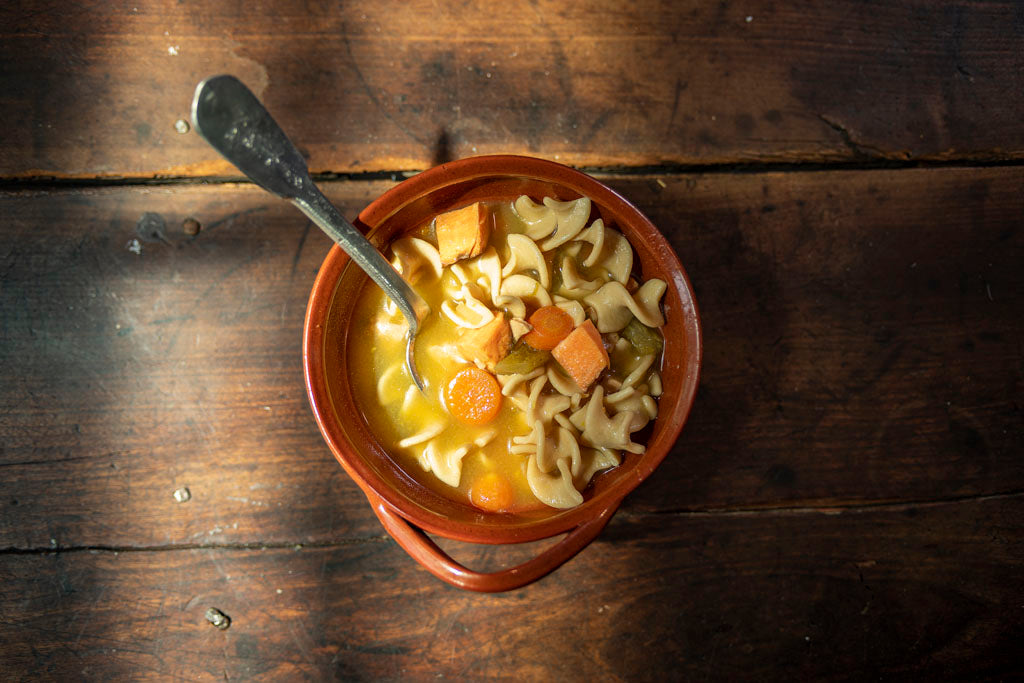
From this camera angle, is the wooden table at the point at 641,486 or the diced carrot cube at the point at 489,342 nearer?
the diced carrot cube at the point at 489,342

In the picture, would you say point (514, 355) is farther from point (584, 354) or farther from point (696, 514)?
point (696, 514)

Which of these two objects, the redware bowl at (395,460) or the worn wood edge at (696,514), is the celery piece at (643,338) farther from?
the worn wood edge at (696,514)

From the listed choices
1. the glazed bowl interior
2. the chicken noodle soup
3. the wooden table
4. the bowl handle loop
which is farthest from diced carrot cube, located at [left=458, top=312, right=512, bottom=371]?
the wooden table

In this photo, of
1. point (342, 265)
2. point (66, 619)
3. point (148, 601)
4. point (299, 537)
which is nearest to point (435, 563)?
point (299, 537)

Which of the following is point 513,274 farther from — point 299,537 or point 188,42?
point 188,42

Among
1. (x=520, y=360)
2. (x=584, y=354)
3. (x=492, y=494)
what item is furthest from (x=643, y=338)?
(x=492, y=494)

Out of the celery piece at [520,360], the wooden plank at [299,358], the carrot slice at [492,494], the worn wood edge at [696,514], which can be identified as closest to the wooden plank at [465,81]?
the wooden plank at [299,358]

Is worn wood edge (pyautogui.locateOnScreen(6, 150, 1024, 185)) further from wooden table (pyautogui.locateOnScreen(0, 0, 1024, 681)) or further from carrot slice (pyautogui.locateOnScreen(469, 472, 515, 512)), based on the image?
carrot slice (pyautogui.locateOnScreen(469, 472, 515, 512))
